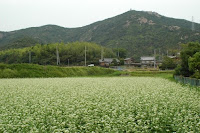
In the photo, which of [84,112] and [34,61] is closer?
[84,112]

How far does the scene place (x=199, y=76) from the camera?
25078 mm

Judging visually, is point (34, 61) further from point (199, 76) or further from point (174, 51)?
point (199, 76)

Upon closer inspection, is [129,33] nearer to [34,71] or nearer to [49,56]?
[49,56]

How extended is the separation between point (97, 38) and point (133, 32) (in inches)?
769

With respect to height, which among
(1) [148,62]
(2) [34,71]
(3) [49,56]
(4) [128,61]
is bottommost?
(2) [34,71]

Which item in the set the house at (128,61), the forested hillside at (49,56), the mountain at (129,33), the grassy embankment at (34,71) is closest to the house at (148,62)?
the house at (128,61)

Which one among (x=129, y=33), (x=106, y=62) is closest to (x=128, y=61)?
(x=106, y=62)

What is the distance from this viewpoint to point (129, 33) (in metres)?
108

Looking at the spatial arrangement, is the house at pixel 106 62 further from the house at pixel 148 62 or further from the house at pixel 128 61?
the house at pixel 148 62

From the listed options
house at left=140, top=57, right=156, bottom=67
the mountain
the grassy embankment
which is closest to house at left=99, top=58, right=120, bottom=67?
house at left=140, top=57, right=156, bottom=67

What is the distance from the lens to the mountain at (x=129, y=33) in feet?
295

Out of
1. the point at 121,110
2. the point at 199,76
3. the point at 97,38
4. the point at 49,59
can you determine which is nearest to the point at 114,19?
the point at 97,38

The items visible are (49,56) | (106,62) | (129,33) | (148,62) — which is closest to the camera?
(49,56)

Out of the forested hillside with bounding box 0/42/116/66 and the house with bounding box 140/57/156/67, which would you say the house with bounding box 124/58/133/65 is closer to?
the house with bounding box 140/57/156/67
